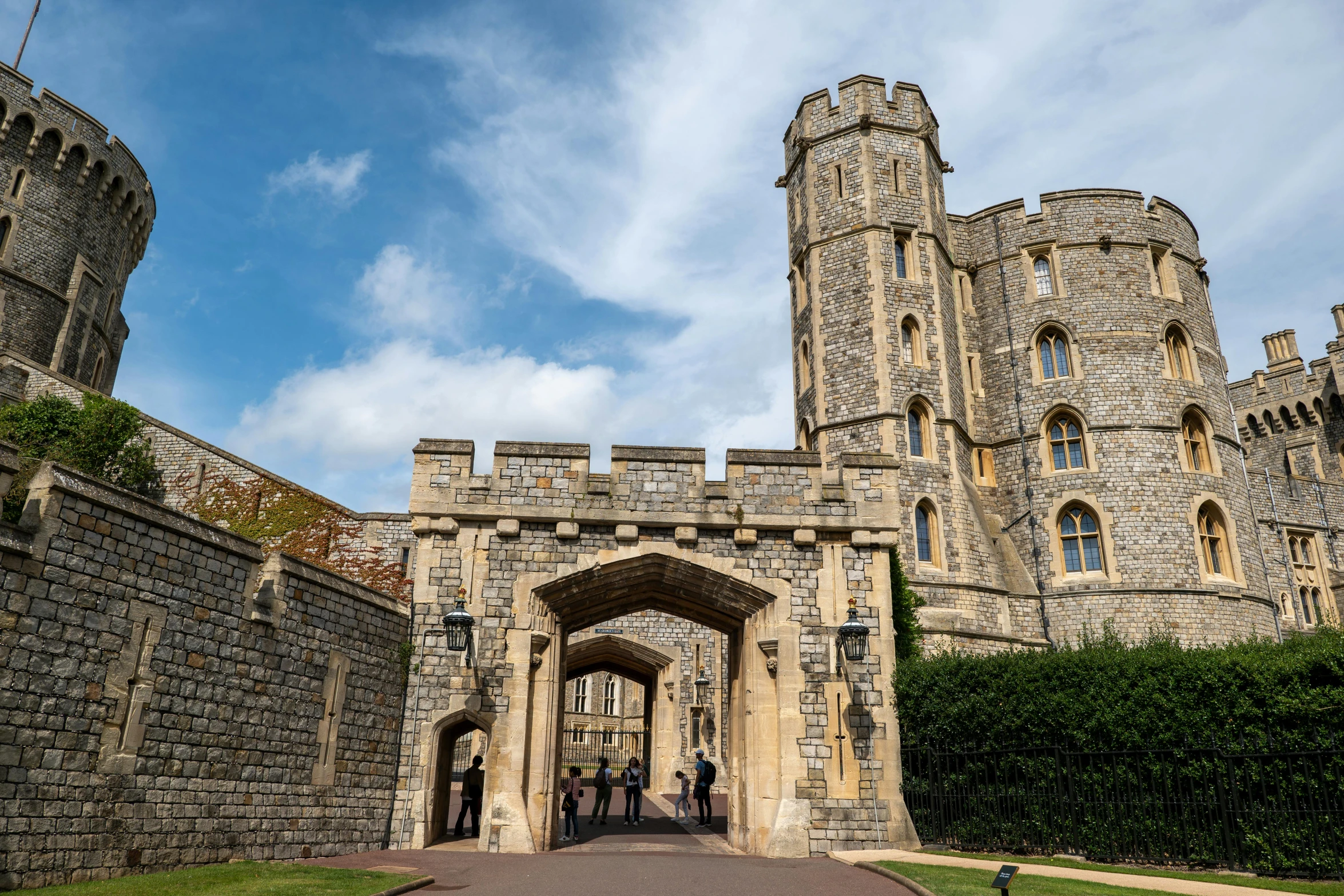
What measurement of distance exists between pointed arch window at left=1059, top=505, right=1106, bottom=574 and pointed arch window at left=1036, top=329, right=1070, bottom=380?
4153 millimetres

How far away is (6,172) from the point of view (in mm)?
30203

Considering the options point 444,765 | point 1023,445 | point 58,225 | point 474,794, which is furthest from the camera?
point 58,225

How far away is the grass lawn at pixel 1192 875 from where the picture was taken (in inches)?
339

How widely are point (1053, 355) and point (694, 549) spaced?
720 inches

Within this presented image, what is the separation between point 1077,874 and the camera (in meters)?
9.64

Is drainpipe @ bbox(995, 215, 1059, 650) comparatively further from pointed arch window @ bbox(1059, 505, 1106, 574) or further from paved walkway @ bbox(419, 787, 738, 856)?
paved walkway @ bbox(419, 787, 738, 856)

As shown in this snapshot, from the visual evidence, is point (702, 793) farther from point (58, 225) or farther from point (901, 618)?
point (58, 225)

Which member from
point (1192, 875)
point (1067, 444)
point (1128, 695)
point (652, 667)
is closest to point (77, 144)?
point (652, 667)

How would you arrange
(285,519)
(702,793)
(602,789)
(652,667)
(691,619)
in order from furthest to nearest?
(652,667) < (285,519) < (602,789) < (702,793) < (691,619)

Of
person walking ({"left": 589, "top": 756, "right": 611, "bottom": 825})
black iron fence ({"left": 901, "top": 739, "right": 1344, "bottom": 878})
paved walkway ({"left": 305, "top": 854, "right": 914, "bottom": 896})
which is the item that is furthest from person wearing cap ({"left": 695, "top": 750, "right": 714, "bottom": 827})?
black iron fence ({"left": 901, "top": 739, "right": 1344, "bottom": 878})

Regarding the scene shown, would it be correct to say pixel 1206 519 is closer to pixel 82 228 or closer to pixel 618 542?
pixel 618 542

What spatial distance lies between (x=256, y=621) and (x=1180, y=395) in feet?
83.7

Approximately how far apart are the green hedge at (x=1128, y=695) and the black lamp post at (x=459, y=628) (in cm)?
610

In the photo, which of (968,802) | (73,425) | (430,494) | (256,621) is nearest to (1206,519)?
(968,802)
